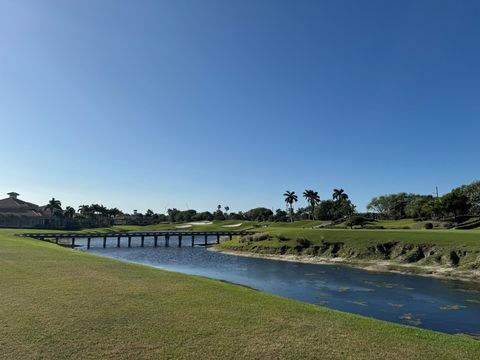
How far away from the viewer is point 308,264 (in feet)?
175

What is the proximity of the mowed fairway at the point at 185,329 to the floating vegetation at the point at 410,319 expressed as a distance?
8730 mm

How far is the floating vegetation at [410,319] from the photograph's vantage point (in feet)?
71.3

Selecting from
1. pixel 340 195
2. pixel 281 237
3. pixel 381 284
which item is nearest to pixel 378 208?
pixel 340 195

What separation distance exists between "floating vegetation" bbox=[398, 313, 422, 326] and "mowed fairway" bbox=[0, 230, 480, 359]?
873 centimetres

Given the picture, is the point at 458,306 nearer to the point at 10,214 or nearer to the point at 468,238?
the point at 468,238

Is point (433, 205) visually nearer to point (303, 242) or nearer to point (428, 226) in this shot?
point (428, 226)

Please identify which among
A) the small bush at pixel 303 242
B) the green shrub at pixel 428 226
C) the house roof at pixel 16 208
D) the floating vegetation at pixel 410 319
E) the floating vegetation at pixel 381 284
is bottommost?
the floating vegetation at pixel 410 319

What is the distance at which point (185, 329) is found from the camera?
11.9 meters

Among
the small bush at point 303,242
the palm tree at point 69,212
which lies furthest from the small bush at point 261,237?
the palm tree at point 69,212

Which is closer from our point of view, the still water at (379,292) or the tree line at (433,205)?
the still water at (379,292)

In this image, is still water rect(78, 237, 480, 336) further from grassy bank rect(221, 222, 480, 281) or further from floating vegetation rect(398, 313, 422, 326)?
grassy bank rect(221, 222, 480, 281)

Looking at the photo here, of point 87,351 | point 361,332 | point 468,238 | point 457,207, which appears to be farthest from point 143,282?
point 457,207

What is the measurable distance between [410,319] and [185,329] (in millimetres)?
16854

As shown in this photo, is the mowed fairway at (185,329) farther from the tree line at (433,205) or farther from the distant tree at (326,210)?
the distant tree at (326,210)
